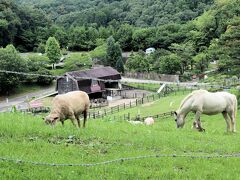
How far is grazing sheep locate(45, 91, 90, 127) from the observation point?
12.9 metres

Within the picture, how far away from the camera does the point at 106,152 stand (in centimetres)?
1039

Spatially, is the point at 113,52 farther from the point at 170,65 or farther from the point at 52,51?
the point at 170,65

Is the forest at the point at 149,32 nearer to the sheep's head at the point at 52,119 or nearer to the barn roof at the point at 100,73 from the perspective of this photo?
the barn roof at the point at 100,73

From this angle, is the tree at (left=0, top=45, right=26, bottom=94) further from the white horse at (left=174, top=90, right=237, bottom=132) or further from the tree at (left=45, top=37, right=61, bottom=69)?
the white horse at (left=174, top=90, right=237, bottom=132)

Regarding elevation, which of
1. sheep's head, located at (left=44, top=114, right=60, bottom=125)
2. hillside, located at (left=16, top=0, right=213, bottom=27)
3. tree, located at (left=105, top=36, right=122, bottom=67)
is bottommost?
sheep's head, located at (left=44, top=114, right=60, bottom=125)

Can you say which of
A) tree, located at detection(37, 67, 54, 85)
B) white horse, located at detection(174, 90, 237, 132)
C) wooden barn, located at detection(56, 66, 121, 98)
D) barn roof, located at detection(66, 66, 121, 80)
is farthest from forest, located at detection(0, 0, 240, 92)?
white horse, located at detection(174, 90, 237, 132)

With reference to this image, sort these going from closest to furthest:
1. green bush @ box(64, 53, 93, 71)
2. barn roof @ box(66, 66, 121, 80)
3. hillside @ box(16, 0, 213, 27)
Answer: barn roof @ box(66, 66, 121, 80) < green bush @ box(64, 53, 93, 71) < hillside @ box(16, 0, 213, 27)

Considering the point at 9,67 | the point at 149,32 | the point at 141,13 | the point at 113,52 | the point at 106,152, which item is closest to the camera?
the point at 106,152

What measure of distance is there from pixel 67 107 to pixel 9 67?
50481 mm

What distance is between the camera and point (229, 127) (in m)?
16.9

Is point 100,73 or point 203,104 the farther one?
point 100,73

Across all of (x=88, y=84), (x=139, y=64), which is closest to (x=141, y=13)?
(x=139, y=64)

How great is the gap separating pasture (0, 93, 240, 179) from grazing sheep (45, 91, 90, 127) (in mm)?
473

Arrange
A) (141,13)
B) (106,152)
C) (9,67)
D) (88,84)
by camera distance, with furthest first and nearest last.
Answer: (141,13), (88,84), (9,67), (106,152)
